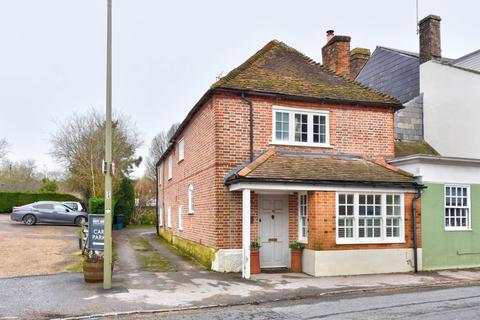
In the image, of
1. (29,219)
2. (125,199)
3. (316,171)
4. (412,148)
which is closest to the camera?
(316,171)

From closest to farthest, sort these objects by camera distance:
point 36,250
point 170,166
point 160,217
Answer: point 36,250 < point 170,166 < point 160,217

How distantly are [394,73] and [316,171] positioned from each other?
1315cm

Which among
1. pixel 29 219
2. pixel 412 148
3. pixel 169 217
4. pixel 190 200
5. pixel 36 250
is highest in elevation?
pixel 412 148

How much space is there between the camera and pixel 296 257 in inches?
579

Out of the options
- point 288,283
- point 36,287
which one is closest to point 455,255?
point 288,283

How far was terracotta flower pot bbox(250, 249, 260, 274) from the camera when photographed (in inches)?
554

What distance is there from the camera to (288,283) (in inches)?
496

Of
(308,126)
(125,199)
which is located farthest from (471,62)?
(125,199)

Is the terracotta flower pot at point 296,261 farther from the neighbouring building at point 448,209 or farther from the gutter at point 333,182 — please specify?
the neighbouring building at point 448,209

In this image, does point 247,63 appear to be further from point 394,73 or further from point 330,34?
point 394,73

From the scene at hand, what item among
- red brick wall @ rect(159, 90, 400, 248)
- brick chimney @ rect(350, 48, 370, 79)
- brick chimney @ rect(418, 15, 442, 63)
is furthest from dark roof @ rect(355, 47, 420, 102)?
red brick wall @ rect(159, 90, 400, 248)

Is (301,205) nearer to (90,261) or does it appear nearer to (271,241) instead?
(271,241)

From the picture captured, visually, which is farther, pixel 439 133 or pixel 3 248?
pixel 439 133

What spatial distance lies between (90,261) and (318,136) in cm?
843
